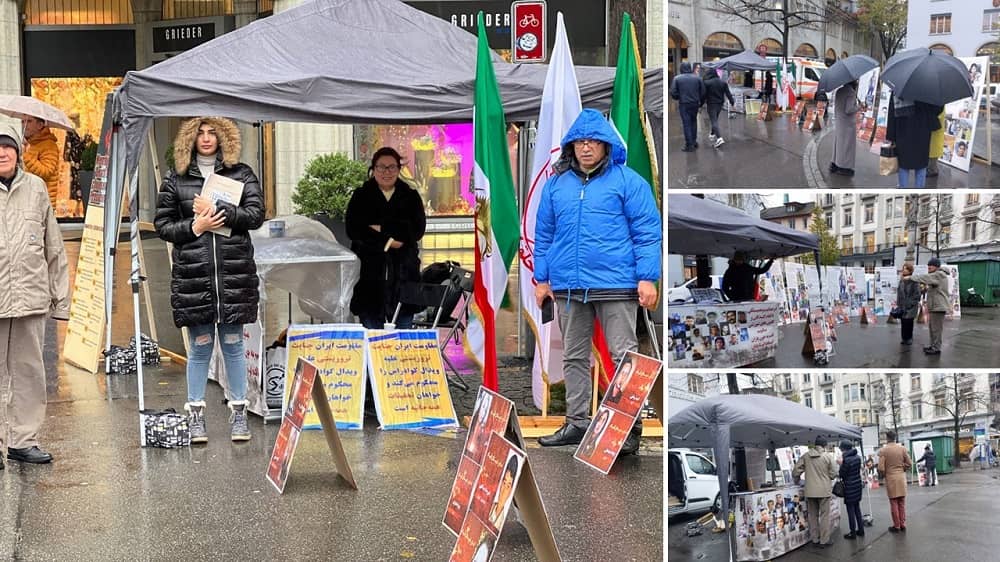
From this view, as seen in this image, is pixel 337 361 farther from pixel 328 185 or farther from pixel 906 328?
pixel 328 185

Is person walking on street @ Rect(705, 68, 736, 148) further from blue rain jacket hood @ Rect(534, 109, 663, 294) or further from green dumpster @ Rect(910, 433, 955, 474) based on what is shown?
blue rain jacket hood @ Rect(534, 109, 663, 294)

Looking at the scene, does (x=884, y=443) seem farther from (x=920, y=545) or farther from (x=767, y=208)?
(x=767, y=208)

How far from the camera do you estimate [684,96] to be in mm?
3381

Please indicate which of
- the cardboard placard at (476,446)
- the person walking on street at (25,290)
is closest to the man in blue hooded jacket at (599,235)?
the cardboard placard at (476,446)

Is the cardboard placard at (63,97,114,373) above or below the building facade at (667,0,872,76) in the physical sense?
below

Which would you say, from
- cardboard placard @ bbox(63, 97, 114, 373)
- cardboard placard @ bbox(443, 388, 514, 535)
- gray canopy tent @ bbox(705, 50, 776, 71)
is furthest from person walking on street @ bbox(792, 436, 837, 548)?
cardboard placard @ bbox(63, 97, 114, 373)

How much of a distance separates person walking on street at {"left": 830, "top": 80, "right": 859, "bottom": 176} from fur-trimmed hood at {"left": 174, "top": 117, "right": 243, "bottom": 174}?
524cm

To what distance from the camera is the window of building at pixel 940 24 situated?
10.4ft

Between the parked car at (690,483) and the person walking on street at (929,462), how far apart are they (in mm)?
506

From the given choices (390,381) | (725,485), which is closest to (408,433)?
(390,381)

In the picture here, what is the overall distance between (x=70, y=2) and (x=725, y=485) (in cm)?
2556

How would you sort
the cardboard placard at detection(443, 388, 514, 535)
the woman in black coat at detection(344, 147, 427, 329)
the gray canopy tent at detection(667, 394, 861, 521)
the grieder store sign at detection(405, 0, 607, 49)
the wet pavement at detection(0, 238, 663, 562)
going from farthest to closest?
the grieder store sign at detection(405, 0, 607, 49) < the woman in black coat at detection(344, 147, 427, 329) < the wet pavement at detection(0, 238, 663, 562) < the cardboard placard at detection(443, 388, 514, 535) < the gray canopy tent at detection(667, 394, 861, 521)

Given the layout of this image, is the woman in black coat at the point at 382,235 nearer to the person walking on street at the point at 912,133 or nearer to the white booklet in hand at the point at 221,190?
the white booklet in hand at the point at 221,190

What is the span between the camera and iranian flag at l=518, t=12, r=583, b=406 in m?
8.55
